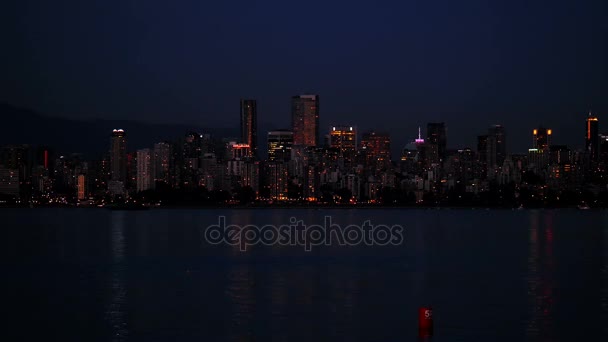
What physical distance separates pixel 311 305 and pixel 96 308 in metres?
6.56

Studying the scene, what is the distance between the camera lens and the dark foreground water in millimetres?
23891

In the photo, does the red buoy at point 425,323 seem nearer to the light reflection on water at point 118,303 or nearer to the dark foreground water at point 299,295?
the dark foreground water at point 299,295

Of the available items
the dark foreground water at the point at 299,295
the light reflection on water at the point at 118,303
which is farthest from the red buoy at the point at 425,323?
the light reflection on water at the point at 118,303

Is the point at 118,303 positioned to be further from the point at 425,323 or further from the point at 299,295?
the point at 425,323

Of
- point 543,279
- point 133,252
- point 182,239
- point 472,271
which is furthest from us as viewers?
point 182,239

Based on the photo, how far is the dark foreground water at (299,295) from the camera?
941 inches

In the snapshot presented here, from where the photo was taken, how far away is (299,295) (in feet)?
105

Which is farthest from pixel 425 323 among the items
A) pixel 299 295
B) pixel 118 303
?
pixel 118 303

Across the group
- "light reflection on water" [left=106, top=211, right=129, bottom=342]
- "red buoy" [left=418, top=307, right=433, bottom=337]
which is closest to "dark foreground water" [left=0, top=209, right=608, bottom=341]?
"light reflection on water" [left=106, top=211, right=129, bottom=342]

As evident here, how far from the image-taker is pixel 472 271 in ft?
137

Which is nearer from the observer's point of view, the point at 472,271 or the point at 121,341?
the point at 121,341

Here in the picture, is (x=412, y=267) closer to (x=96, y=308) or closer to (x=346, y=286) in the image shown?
(x=346, y=286)

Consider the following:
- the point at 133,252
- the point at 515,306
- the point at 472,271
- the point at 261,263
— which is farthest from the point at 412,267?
the point at 133,252

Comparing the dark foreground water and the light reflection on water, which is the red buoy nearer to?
the dark foreground water
